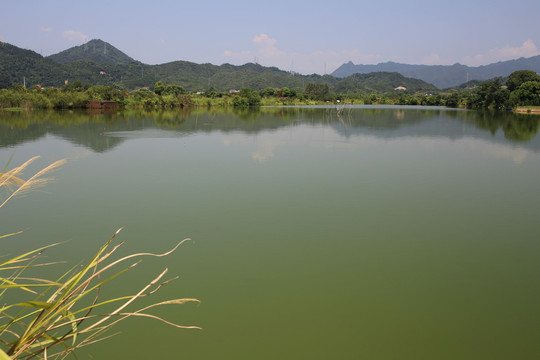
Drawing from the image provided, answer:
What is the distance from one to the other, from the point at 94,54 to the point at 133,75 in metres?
63.3

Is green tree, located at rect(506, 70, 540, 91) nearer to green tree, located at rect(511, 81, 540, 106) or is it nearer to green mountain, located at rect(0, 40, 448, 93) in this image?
green tree, located at rect(511, 81, 540, 106)

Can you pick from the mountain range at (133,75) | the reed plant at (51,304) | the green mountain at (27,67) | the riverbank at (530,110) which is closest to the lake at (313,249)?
the reed plant at (51,304)

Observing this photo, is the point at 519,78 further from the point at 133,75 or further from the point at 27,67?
the point at 133,75

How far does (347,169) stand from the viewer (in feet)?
27.3

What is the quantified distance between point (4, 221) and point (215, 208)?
112 inches

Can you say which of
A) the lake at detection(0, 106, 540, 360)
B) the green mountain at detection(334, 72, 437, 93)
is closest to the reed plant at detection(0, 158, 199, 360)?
the lake at detection(0, 106, 540, 360)

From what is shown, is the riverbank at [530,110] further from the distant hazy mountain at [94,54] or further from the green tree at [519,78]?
the distant hazy mountain at [94,54]

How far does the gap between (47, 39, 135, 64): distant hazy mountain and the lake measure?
477 ft

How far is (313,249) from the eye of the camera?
13.4 ft

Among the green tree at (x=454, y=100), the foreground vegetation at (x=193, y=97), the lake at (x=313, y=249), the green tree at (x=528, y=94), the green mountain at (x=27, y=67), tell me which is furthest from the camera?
the green mountain at (x=27, y=67)

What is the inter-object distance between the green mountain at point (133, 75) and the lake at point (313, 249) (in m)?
64.1

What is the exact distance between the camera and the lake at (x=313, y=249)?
2.68 metres

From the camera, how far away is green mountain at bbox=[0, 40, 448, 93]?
7262cm

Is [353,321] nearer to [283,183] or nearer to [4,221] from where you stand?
[283,183]
